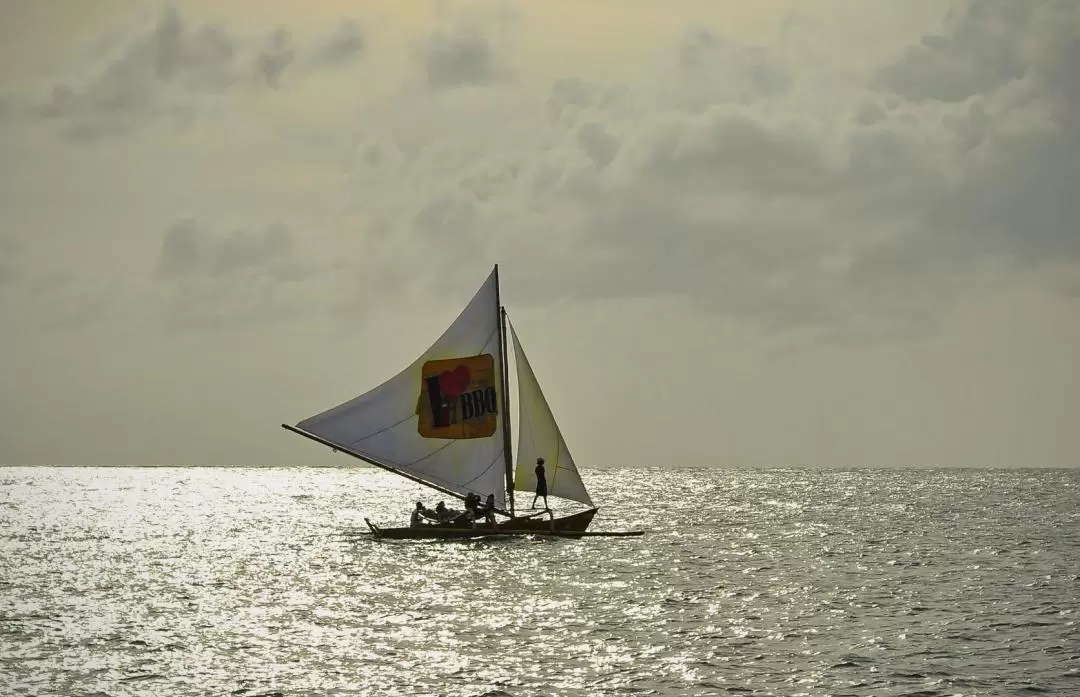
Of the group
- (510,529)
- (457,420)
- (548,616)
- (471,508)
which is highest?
(457,420)

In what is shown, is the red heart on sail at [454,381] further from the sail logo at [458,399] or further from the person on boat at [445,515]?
the person on boat at [445,515]

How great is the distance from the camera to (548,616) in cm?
3875

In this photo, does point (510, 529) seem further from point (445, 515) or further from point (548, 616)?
point (548, 616)

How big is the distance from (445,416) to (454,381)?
164 cm

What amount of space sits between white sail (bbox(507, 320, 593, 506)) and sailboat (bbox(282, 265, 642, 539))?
0.13 meters

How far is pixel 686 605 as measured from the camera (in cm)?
4175

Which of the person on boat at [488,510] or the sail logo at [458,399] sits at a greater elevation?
the sail logo at [458,399]

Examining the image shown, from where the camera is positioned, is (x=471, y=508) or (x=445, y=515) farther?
(x=445, y=515)

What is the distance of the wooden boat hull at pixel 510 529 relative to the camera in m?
56.8

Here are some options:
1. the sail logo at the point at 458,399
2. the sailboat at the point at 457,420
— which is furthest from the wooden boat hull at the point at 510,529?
the sail logo at the point at 458,399

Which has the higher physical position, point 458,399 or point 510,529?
point 458,399

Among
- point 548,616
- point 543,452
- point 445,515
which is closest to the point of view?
point 548,616

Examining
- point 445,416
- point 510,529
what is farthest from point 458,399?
point 510,529

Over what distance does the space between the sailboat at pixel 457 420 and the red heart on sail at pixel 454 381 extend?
45 mm
